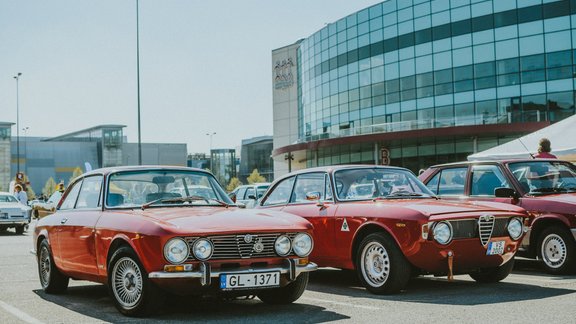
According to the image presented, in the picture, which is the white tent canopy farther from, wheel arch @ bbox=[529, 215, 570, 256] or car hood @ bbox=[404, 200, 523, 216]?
car hood @ bbox=[404, 200, 523, 216]

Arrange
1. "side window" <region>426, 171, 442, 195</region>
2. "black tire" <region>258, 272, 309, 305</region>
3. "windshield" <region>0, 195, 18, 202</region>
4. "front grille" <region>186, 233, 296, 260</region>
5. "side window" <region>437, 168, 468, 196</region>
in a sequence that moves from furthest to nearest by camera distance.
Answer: "windshield" <region>0, 195, 18, 202</region> < "side window" <region>426, 171, 442, 195</region> < "side window" <region>437, 168, 468, 196</region> < "black tire" <region>258, 272, 309, 305</region> < "front grille" <region>186, 233, 296, 260</region>

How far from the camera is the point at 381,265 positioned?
25.8ft

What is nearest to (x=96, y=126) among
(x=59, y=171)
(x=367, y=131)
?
(x=59, y=171)

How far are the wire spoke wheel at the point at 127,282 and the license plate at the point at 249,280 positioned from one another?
762mm

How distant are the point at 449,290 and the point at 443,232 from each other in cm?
99

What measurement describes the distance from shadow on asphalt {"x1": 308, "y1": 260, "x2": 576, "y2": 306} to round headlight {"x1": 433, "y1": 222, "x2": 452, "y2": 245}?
0.61 m

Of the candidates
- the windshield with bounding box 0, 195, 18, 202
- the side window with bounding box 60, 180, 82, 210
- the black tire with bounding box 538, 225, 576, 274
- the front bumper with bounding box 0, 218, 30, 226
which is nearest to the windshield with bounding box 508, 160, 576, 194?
the black tire with bounding box 538, 225, 576, 274

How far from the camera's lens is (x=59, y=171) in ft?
424

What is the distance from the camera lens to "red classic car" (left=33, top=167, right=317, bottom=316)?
20.0ft

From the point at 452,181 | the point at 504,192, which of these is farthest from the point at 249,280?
the point at 452,181

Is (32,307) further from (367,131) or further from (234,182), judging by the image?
(234,182)

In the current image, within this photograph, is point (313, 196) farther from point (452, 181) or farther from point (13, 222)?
point (13, 222)

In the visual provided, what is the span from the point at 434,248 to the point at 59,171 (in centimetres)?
12937

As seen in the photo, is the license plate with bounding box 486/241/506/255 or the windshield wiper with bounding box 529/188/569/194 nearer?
the license plate with bounding box 486/241/506/255
